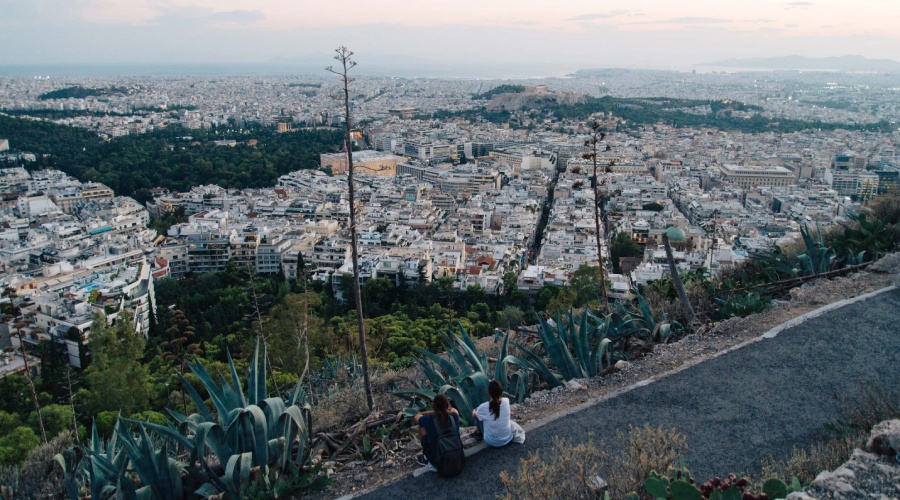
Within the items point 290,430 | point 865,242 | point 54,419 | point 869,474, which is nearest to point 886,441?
point 869,474

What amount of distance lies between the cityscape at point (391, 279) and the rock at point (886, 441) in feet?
0.45

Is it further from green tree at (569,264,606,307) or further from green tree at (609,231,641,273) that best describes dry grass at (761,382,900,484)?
green tree at (609,231,641,273)

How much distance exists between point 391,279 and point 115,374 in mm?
7631

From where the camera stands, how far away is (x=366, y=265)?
54.4ft

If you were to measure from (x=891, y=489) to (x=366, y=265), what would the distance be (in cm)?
1514

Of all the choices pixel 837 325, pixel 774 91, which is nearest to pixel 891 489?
pixel 837 325

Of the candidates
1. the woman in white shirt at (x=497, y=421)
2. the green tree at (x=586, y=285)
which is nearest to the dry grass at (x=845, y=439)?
the woman in white shirt at (x=497, y=421)

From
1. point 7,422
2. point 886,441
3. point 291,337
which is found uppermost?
point 886,441

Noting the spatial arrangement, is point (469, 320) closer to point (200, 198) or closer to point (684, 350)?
point (684, 350)

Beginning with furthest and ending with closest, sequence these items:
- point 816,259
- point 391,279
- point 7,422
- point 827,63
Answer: point 827,63 < point 391,279 < point 7,422 < point 816,259

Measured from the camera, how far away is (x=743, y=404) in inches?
106

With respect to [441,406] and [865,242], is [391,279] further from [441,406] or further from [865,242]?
[441,406]

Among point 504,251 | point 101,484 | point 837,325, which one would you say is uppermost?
point 837,325

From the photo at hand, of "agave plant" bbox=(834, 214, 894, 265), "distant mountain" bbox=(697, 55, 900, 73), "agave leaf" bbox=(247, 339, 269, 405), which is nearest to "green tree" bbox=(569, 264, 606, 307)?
"agave plant" bbox=(834, 214, 894, 265)
